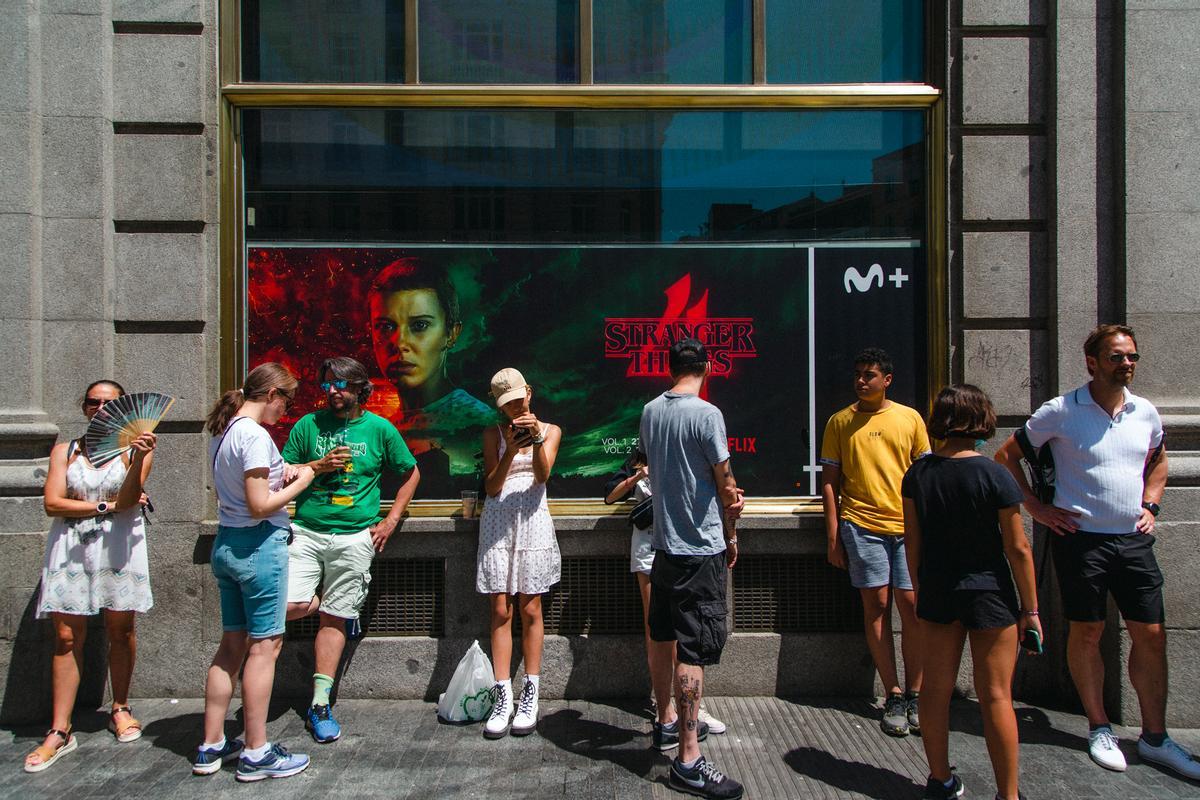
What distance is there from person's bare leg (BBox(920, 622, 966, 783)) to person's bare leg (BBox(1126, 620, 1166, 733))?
58.8 inches

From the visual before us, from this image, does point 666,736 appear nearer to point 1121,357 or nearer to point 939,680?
point 939,680

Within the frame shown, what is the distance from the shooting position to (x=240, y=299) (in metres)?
6.05

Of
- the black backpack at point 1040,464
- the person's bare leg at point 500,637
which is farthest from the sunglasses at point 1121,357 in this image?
the person's bare leg at point 500,637

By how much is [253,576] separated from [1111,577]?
177 inches

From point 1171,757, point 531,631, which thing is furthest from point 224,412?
point 1171,757

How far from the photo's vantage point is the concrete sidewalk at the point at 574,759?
14.8 feet

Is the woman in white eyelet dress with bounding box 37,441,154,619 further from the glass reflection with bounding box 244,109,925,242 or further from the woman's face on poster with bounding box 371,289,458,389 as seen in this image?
the glass reflection with bounding box 244,109,925,242

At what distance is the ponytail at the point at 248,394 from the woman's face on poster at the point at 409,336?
150 centimetres

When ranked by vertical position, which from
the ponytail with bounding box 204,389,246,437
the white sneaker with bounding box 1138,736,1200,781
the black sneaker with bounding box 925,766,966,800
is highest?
the ponytail with bounding box 204,389,246,437

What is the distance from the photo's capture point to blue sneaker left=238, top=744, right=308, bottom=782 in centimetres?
460

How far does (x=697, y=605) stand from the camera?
443 centimetres

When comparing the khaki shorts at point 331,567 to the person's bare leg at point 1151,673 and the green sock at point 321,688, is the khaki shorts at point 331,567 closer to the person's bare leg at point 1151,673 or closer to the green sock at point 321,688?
the green sock at point 321,688

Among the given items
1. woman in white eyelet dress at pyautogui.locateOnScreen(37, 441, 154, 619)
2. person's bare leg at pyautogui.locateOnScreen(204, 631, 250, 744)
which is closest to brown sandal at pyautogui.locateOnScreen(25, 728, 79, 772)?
woman in white eyelet dress at pyautogui.locateOnScreen(37, 441, 154, 619)

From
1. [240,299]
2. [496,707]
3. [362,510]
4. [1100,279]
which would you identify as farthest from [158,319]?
[1100,279]
